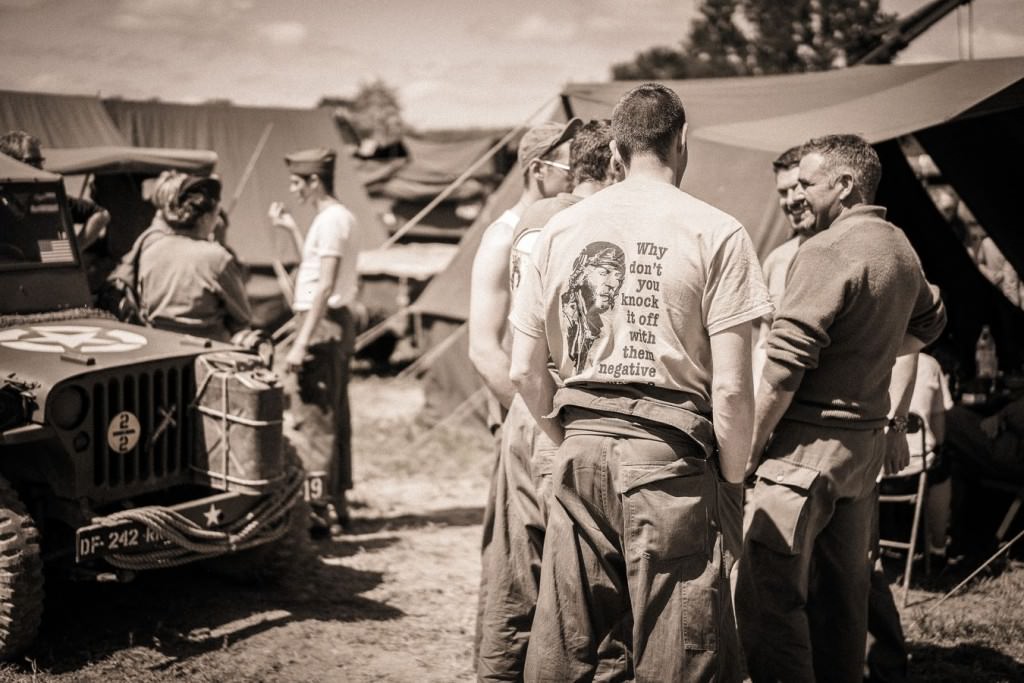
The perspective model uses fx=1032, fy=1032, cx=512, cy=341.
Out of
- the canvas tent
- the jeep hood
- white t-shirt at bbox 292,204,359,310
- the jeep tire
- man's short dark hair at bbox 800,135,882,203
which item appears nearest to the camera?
man's short dark hair at bbox 800,135,882,203

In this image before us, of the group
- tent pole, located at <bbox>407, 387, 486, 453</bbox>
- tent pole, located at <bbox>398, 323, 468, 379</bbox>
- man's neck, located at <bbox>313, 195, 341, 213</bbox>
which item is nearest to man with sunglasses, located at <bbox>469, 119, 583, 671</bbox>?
man's neck, located at <bbox>313, 195, 341, 213</bbox>

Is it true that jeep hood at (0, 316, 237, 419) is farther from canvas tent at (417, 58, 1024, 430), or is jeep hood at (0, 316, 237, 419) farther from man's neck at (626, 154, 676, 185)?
canvas tent at (417, 58, 1024, 430)

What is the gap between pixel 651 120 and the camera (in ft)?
9.35

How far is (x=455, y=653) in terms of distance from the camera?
15.6 feet

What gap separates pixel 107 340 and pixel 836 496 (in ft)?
10.9

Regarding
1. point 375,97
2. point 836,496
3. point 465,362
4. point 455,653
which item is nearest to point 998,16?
point 465,362

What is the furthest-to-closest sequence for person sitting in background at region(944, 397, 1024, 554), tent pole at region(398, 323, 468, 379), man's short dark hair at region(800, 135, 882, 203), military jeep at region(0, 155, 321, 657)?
tent pole at region(398, 323, 468, 379) → person sitting in background at region(944, 397, 1024, 554) → military jeep at region(0, 155, 321, 657) → man's short dark hair at region(800, 135, 882, 203)

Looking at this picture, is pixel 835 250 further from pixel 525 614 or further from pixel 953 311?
pixel 953 311

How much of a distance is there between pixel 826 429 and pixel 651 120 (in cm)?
133

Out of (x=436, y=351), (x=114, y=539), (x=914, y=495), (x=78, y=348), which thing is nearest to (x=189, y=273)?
(x=78, y=348)

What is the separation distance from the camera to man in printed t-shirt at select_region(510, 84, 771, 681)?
272cm

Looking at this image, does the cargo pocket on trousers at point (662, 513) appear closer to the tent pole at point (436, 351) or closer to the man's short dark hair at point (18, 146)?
the man's short dark hair at point (18, 146)

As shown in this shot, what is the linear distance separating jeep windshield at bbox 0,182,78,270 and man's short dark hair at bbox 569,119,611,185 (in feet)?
10.1

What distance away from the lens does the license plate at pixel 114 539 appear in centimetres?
413
